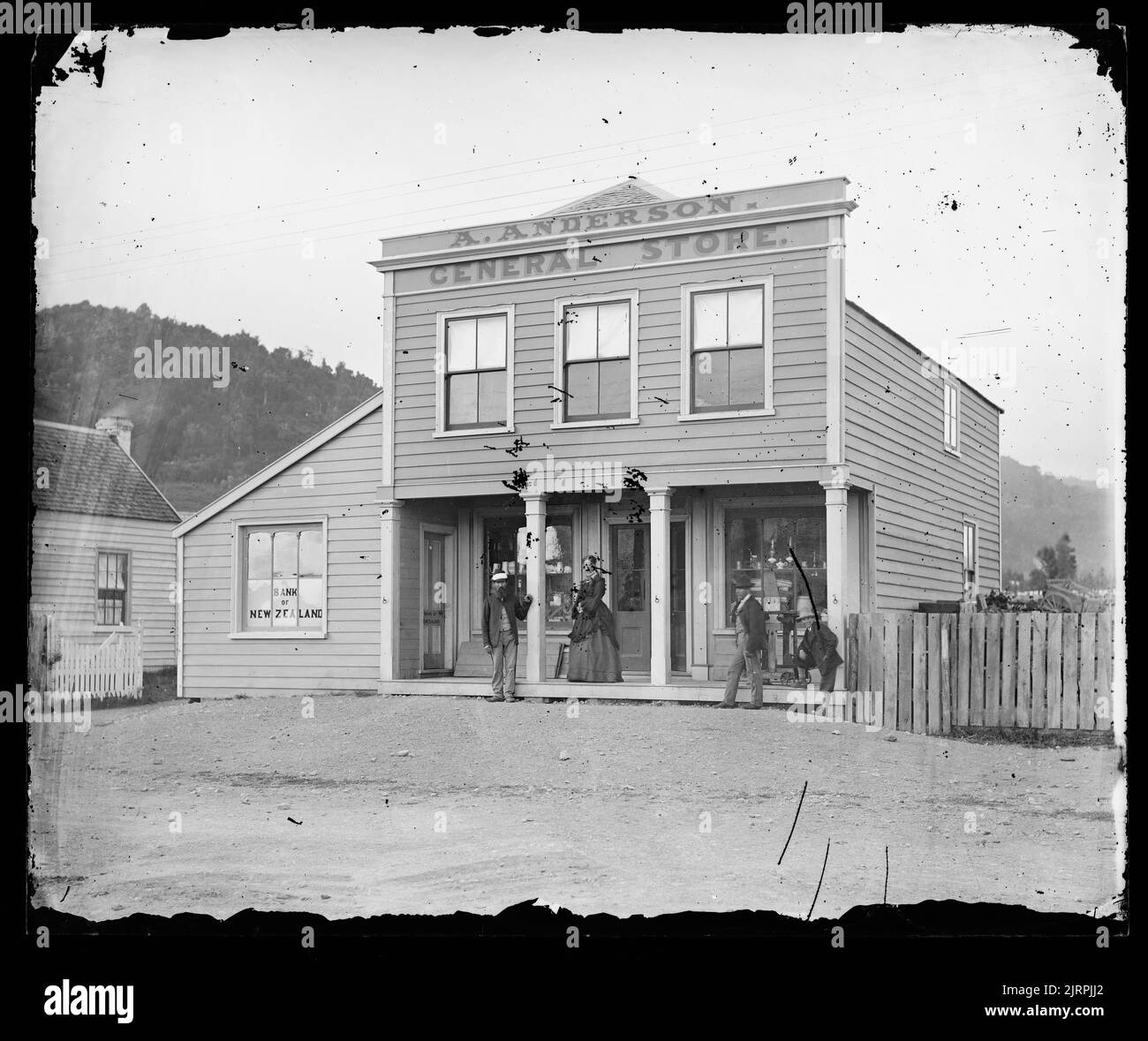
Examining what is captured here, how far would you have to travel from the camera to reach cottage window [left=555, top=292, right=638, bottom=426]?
28.7ft

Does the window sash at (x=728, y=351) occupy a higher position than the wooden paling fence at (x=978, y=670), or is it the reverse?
the window sash at (x=728, y=351)

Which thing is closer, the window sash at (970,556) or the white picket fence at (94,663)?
the white picket fence at (94,663)

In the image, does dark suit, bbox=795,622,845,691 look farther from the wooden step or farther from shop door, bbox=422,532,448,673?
shop door, bbox=422,532,448,673

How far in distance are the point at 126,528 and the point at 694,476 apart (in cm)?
434

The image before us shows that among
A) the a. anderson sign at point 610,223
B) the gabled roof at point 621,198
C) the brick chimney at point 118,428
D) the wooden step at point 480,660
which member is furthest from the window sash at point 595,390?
the brick chimney at point 118,428

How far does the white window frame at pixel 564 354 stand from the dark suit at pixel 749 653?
82.9 inches

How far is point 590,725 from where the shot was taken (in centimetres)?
839

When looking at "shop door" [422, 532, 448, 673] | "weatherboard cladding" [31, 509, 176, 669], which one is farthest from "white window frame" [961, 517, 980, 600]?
"weatherboard cladding" [31, 509, 176, 669]

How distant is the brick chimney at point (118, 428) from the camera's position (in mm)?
7535

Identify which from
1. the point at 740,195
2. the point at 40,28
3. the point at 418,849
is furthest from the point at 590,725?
the point at 40,28

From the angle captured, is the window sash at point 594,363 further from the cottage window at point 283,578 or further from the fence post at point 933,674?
the fence post at point 933,674

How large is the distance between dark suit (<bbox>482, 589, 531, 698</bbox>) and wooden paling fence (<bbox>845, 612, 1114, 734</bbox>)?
109 inches

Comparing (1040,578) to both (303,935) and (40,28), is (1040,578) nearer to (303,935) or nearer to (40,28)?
(303,935)

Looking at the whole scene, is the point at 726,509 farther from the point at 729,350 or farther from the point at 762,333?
the point at 762,333
